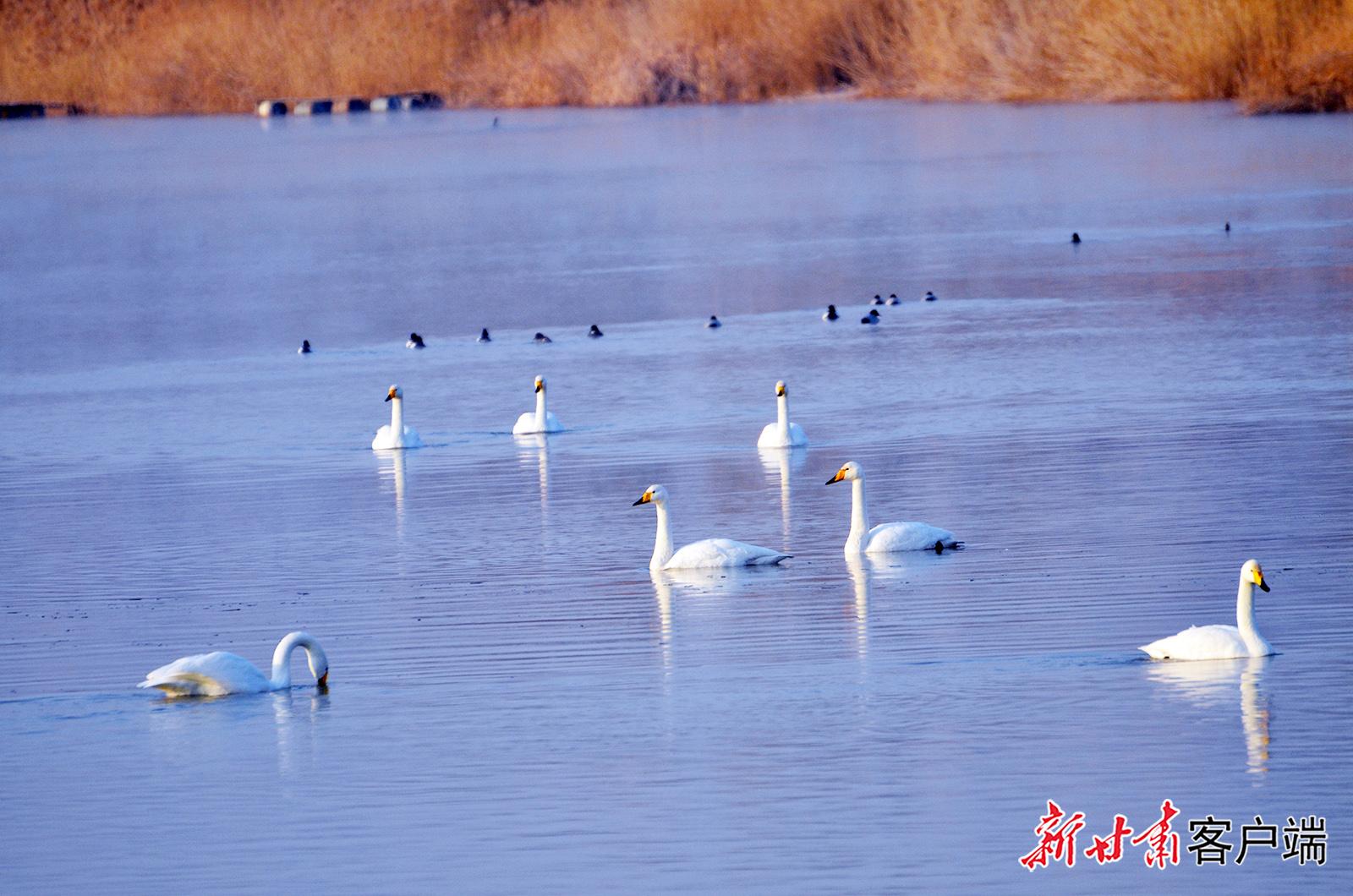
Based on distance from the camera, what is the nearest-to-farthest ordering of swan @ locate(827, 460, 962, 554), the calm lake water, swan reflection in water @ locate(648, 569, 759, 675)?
the calm lake water → swan reflection in water @ locate(648, 569, 759, 675) → swan @ locate(827, 460, 962, 554)

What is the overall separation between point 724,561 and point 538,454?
4.78 meters

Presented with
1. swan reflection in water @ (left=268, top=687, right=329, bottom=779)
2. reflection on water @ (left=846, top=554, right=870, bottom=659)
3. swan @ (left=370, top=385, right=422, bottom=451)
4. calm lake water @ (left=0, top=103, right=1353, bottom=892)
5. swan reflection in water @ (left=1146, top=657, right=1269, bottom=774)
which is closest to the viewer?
calm lake water @ (left=0, top=103, right=1353, bottom=892)

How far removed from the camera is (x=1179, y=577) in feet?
39.8

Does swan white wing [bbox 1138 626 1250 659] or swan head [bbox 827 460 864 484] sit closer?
swan white wing [bbox 1138 626 1250 659]

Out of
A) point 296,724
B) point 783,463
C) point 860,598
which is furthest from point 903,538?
point 296,724

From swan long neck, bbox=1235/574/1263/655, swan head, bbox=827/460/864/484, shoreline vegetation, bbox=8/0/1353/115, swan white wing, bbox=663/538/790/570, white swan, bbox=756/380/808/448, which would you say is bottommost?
swan long neck, bbox=1235/574/1263/655

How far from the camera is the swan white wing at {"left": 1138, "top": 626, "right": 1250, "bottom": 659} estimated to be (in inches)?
411

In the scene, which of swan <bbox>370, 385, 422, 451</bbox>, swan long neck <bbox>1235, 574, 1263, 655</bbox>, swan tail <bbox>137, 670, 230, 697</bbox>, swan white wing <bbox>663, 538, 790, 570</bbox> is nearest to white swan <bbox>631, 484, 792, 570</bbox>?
swan white wing <bbox>663, 538, 790, 570</bbox>

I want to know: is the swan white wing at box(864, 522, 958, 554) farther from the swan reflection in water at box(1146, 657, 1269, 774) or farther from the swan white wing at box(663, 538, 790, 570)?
the swan reflection in water at box(1146, 657, 1269, 774)

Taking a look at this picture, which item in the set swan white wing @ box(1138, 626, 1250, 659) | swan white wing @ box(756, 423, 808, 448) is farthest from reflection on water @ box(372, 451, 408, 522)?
swan white wing @ box(1138, 626, 1250, 659)

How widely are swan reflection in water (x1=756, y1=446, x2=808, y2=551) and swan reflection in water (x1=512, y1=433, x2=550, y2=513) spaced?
145 centimetres

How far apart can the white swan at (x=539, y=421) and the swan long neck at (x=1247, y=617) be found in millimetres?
8276

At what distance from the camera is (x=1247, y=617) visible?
10391 millimetres

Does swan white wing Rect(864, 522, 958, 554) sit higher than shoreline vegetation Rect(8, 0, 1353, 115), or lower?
lower
